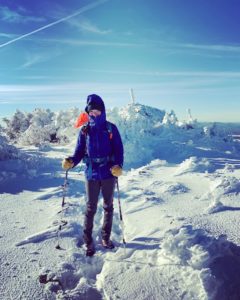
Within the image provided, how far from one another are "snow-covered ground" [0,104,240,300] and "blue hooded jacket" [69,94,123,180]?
902mm

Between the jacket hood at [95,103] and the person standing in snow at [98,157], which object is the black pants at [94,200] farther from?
the jacket hood at [95,103]

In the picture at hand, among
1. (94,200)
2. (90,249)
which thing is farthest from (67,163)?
(90,249)

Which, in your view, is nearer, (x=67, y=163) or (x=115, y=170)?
(x=115, y=170)

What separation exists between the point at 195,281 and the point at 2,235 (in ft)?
9.38

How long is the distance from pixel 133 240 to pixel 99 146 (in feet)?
4.64

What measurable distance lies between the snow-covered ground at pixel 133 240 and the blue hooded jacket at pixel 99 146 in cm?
90

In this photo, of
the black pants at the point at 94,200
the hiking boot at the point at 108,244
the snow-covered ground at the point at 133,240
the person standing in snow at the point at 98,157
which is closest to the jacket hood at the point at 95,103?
the person standing in snow at the point at 98,157

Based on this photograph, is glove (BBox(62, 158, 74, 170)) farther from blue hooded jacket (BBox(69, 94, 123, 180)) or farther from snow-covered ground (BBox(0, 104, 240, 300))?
snow-covered ground (BBox(0, 104, 240, 300))

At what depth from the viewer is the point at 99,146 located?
4859mm

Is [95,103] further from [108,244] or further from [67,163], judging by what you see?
[108,244]

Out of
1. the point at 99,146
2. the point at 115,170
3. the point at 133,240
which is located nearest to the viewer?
the point at 115,170

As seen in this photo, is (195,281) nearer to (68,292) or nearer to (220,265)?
(220,265)

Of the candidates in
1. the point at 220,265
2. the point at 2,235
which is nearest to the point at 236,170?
the point at 220,265

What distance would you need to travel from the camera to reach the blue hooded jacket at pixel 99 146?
15.9 ft
